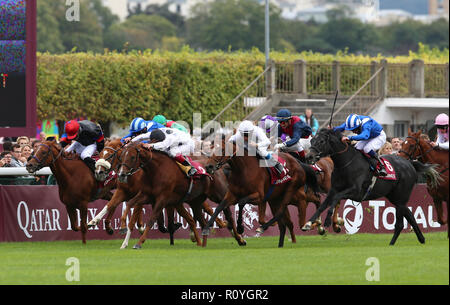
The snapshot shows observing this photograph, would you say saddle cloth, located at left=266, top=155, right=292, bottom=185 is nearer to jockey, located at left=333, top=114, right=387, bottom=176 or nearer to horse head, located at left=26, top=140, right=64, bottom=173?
jockey, located at left=333, top=114, right=387, bottom=176

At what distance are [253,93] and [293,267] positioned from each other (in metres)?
18.2

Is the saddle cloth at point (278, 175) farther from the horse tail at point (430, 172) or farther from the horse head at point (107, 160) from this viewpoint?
the horse head at point (107, 160)

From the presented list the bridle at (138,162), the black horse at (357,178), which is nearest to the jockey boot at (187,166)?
the bridle at (138,162)

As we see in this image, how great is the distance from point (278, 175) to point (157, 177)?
1854mm

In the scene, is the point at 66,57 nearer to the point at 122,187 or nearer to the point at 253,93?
the point at 253,93

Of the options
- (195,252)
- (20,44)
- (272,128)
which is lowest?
(195,252)

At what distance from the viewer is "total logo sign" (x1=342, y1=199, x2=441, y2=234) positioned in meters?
19.3

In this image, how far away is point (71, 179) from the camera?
16.8 metres

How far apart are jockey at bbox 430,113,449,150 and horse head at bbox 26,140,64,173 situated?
6.01 m

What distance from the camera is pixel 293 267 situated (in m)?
12.2

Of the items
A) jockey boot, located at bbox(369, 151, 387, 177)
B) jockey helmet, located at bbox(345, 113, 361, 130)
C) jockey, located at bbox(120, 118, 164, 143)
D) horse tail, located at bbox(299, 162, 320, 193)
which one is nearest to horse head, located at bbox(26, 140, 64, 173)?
jockey, located at bbox(120, 118, 164, 143)

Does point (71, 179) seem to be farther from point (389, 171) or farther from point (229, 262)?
point (389, 171)
